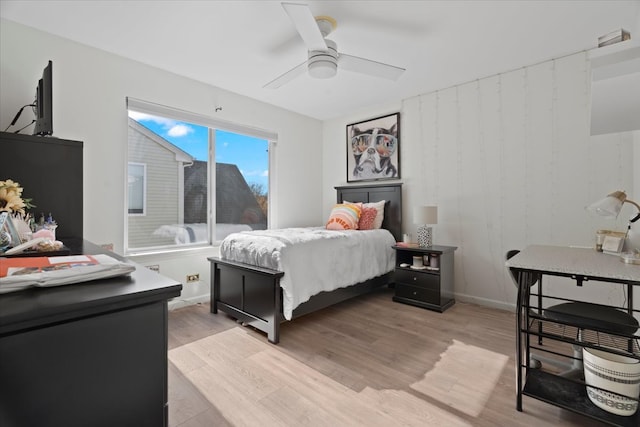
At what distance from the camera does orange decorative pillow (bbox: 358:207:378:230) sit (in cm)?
380

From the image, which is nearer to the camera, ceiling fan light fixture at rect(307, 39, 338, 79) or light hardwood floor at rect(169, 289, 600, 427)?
light hardwood floor at rect(169, 289, 600, 427)

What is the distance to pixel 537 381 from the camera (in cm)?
170

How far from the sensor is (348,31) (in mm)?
2420

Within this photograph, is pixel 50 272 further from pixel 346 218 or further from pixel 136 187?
pixel 346 218

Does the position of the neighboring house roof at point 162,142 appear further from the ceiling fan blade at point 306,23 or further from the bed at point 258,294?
the ceiling fan blade at point 306,23

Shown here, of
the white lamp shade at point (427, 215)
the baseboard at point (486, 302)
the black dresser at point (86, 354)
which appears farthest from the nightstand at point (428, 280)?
the black dresser at point (86, 354)

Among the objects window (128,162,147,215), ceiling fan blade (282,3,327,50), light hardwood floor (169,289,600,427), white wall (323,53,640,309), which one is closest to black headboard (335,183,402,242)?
white wall (323,53,640,309)

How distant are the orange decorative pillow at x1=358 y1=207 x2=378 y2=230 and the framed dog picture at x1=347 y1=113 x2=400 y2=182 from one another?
0.57 meters

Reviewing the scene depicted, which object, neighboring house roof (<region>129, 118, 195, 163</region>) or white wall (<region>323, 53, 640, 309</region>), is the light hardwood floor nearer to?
white wall (<region>323, 53, 640, 309</region>)

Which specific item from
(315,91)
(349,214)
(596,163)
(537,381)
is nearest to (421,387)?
(537,381)

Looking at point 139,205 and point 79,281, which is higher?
point 139,205

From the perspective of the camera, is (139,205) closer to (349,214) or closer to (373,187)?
(349,214)

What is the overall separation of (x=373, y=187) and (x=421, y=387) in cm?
273

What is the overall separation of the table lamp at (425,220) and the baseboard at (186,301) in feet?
8.22
